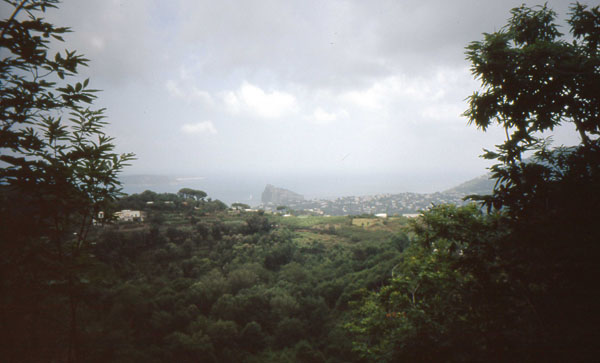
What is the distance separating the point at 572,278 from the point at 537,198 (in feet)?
3.56

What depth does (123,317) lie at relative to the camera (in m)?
18.2

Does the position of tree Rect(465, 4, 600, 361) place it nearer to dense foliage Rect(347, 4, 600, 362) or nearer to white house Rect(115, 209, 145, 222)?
dense foliage Rect(347, 4, 600, 362)

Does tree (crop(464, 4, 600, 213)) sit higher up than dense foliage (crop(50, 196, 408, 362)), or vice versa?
tree (crop(464, 4, 600, 213))

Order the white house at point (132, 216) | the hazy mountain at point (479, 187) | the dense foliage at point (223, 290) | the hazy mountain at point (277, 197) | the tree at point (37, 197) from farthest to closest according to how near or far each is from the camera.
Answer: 1. the hazy mountain at point (277, 197)
2. the hazy mountain at point (479, 187)
3. the white house at point (132, 216)
4. the dense foliage at point (223, 290)
5. the tree at point (37, 197)

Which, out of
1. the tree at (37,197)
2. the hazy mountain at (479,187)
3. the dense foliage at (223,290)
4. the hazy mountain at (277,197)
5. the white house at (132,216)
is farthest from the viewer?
the hazy mountain at (277,197)

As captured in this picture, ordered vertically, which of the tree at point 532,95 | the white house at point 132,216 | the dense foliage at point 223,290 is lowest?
the dense foliage at point 223,290

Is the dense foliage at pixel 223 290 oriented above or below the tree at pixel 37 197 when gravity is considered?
below

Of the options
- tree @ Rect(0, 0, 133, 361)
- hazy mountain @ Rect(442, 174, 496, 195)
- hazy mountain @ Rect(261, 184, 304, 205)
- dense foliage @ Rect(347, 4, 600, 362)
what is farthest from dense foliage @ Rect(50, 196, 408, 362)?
hazy mountain @ Rect(261, 184, 304, 205)

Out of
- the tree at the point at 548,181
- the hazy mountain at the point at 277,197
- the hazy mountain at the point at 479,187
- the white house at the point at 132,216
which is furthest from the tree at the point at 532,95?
the hazy mountain at the point at 277,197

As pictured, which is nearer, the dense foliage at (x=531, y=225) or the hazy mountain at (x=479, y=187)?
the dense foliage at (x=531, y=225)

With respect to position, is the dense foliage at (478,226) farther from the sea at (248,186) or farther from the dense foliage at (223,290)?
the sea at (248,186)

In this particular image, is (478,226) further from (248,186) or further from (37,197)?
(248,186)

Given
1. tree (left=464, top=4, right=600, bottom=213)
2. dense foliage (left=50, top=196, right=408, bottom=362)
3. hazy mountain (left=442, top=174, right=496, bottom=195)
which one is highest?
tree (left=464, top=4, right=600, bottom=213)

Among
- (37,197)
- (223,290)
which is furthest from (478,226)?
(223,290)
